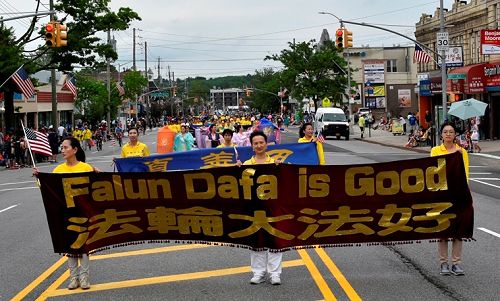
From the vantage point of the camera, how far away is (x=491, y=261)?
898 cm

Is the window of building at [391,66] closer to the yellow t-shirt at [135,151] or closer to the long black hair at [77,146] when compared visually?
the yellow t-shirt at [135,151]

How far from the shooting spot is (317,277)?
810 cm

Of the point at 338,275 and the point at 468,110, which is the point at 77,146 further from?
the point at 468,110

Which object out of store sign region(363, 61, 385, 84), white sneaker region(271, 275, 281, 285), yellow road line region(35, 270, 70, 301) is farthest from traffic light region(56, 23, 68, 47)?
store sign region(363, 61, 385, 84)

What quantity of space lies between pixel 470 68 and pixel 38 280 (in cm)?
3407

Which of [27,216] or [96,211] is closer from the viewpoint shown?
[96,211]

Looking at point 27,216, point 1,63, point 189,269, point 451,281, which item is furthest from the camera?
point 1,63

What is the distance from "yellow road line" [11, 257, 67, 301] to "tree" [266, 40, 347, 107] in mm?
64772

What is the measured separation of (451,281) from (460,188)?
1091 mm

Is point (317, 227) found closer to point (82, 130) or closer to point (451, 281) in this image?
point (451, 281)

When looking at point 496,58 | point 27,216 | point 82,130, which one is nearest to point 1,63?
point 82,130

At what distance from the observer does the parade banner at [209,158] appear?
11.8 metres

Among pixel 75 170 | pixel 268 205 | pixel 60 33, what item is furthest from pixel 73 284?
pixel 60 33

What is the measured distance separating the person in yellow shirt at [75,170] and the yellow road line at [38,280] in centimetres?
45
